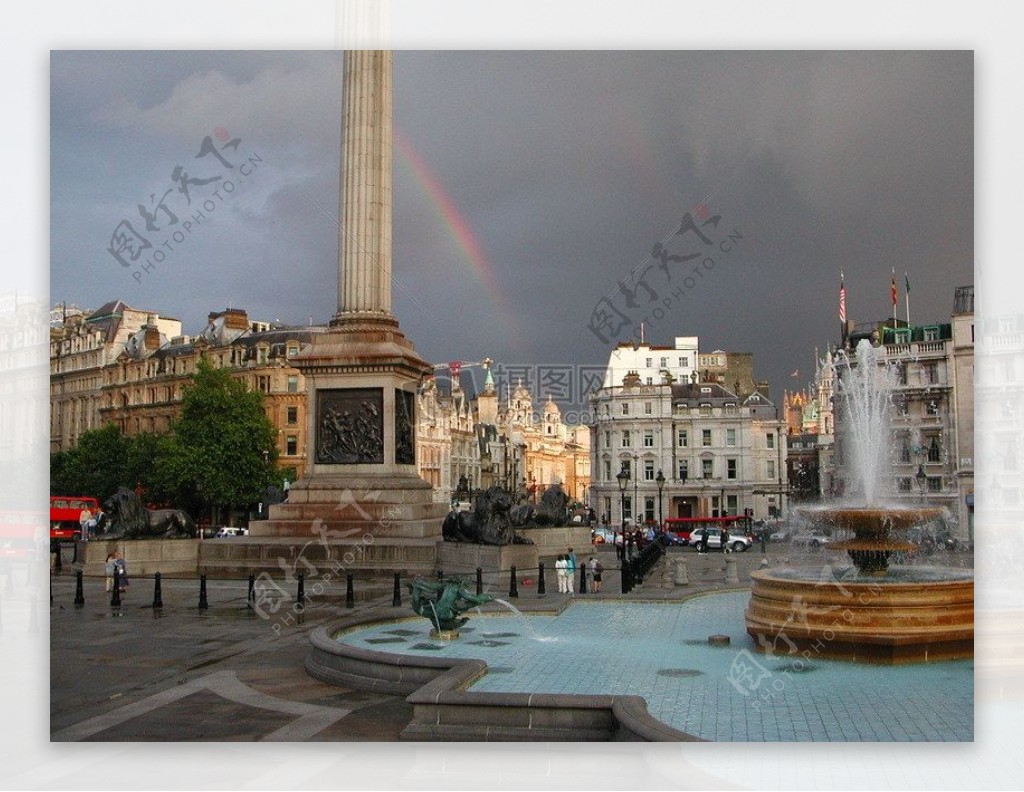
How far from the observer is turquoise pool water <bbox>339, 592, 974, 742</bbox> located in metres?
10.0

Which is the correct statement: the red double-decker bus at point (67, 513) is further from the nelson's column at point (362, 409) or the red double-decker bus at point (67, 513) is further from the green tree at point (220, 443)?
the nelson's column at point (362, 409)

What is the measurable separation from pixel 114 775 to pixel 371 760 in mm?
2476

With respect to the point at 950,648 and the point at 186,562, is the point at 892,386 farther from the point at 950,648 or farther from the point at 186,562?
the point at 950,648

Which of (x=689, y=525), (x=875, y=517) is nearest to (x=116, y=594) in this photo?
(x=875, y=517)

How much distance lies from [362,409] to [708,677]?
1842 cm

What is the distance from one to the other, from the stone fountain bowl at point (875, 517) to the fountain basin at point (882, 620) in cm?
146

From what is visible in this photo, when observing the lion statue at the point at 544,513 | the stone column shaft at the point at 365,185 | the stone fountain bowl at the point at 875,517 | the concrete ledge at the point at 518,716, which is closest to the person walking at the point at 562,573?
the stone fountain bowl at the point at 875,517

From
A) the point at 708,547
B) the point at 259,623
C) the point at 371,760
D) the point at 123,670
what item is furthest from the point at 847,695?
the point at 708,547

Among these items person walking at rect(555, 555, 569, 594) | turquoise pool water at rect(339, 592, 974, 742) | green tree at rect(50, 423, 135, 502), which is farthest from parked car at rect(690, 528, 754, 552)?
green tree at rect(50, 423, 135, 502)

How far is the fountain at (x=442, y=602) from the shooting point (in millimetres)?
15156

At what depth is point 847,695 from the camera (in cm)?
1116

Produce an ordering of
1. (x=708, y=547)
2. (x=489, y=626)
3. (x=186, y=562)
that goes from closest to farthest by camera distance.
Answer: (x=489, y=626) < (x=186, y=562) < (x=708, y=547)

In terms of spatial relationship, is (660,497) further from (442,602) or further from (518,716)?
(518,716)

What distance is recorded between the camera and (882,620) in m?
12.9
